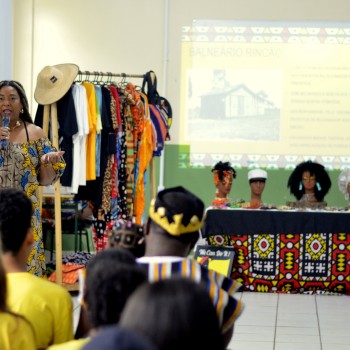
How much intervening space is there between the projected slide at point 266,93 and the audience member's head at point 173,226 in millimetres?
6736

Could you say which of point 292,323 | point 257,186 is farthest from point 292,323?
point 257,186

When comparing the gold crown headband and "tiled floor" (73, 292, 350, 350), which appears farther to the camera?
"tiled floor" (73, 292, 350, 350)

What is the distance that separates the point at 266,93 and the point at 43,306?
7.47 metres

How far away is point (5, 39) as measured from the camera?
743cm

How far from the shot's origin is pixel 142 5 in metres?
9.54

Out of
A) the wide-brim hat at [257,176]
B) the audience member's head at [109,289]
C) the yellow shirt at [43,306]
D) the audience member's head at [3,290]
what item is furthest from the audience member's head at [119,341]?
the wide-brim hat at [257,176]

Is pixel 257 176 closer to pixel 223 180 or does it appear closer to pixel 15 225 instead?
pixel 223 180

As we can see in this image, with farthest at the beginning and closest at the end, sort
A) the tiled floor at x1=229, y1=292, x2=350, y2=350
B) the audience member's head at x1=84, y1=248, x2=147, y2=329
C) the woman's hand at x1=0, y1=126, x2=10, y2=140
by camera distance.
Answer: the tiled floor at x1=229, y1=292, x2=350, y2=350
the woman's hand at x1=0, y1=126, x2=10, y2=140
the audience member's head at x1=84, y1=248, x2=147, y2=329

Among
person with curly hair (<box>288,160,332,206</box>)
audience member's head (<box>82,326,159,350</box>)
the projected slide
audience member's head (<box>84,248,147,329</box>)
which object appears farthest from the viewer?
the projected slide

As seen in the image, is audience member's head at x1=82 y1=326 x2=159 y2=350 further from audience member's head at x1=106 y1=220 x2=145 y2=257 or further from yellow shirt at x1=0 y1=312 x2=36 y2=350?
audience member's head at x1=106 y1=220 x2=145 y2=257

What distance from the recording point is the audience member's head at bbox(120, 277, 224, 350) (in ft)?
4.76

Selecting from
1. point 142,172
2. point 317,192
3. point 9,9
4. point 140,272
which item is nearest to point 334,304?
point 317,192

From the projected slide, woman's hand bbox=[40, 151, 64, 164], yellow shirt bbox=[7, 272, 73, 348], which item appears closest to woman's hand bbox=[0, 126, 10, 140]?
woman's hand bbox=[40, 151, 64, 164]

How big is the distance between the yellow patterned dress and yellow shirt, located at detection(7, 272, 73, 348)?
8.44 feet
